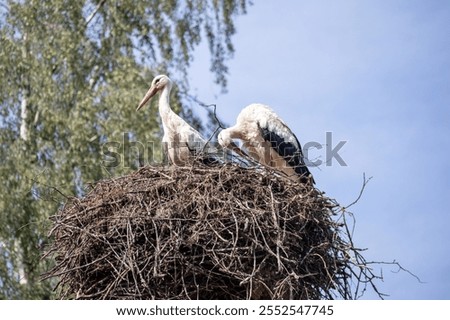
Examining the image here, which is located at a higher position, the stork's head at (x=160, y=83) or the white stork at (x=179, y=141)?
the stork's head at (x=160, y=83)

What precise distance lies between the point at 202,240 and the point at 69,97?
6727mm

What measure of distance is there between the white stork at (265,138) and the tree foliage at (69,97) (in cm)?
268

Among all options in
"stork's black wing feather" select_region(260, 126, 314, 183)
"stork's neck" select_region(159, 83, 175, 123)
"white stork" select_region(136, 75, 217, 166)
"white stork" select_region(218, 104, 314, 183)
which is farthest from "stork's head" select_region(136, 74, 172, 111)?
"stork's black wing feather" select_region(260, 126, 314, 183)

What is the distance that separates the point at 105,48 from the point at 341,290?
753 cm

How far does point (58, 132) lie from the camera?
13.1 meters

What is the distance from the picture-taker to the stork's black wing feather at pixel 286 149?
29.8ft

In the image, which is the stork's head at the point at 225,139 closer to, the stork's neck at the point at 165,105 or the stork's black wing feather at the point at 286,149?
the stork's black wing feather at the point at 286,149

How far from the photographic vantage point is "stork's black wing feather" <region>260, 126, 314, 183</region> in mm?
9091

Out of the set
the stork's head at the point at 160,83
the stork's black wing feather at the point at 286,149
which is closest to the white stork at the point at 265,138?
the stork's black wing feather at the point at 286,149

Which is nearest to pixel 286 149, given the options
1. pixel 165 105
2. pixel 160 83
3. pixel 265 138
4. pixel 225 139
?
pixel 265 138

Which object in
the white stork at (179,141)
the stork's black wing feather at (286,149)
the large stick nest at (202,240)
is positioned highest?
the stork's black wing feather at (286,149)

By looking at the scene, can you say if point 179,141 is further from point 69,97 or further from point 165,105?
point 69,97
